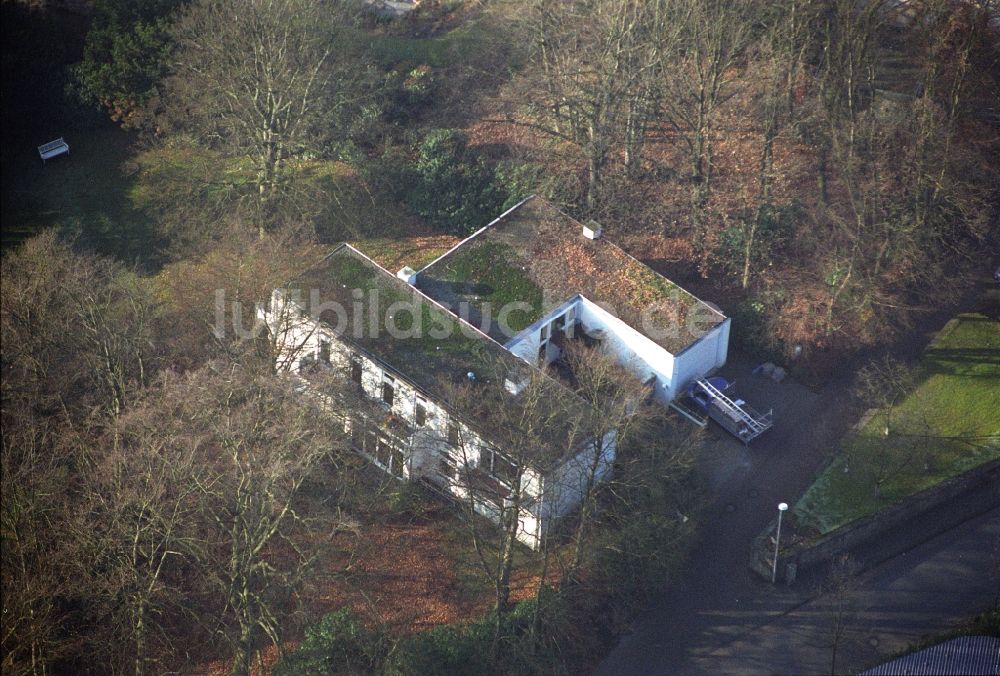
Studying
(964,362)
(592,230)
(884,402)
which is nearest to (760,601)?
(884,402)

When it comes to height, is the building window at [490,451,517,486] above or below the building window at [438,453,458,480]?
above

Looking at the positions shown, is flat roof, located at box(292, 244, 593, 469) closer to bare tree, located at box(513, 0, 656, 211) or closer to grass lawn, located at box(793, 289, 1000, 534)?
grass lawn, located at box(793, 289, 1000, 534)

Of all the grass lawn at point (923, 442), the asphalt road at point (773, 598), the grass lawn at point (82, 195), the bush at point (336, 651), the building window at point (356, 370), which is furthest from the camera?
the grass lawn at point (82, 195)

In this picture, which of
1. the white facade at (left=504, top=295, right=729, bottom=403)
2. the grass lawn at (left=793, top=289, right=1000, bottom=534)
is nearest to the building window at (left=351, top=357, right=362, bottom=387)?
the white facade at (left=504, top=295, right=729, bottom=403)

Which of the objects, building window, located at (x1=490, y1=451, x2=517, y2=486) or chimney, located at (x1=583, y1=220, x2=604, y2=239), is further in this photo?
chimney, located at (x1=583, y1=220, x2=604, y2=239)

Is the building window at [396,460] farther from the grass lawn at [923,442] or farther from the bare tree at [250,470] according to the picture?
the grass lawn at [923,442]

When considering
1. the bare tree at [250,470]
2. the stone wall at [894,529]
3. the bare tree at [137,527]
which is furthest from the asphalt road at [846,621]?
the bare tree at [137,527]
